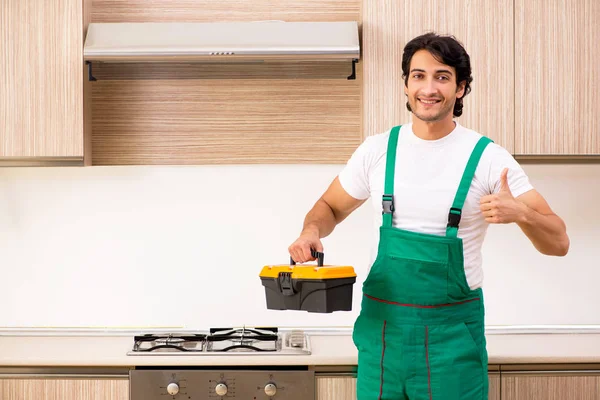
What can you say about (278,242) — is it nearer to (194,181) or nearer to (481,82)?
(194,181)

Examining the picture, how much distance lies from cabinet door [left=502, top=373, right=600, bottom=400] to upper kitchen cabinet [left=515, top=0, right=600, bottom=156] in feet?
2.45

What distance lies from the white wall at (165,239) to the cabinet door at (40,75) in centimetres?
35

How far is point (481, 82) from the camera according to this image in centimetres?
232

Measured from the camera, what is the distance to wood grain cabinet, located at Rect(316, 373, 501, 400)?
7.21ft

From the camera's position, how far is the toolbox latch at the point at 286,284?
1.81m

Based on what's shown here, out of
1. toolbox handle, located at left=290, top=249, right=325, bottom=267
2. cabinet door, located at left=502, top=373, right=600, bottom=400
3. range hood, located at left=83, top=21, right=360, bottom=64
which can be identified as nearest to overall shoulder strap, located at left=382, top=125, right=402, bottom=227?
toolbox handle, located at left=290, top=249, right=325, bottom=267

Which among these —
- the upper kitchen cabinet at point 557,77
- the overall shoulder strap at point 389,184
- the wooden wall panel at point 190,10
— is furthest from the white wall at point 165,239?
the overall shoulder strap at point 389,184

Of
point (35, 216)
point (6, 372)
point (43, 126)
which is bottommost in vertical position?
point (6, 372)

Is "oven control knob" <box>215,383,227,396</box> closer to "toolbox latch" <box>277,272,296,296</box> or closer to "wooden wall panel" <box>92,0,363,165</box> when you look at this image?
"toolbox latch" <box>277,272,296,296</box>

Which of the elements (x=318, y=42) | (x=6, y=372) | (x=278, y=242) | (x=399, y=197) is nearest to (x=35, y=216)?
(x=6, y=372)

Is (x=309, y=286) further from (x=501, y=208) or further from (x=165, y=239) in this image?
(x=165, y=239)

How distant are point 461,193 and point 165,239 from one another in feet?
4.22

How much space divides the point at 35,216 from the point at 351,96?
4.33 ft

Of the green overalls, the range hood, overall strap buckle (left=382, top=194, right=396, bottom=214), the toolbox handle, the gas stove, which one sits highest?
the range hood
